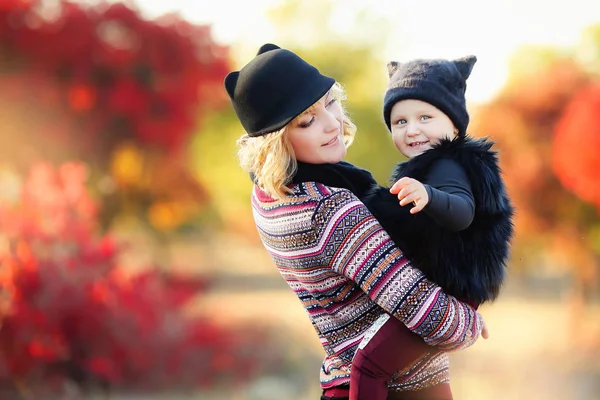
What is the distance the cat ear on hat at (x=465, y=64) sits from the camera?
75.3 inches

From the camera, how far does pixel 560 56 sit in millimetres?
7590

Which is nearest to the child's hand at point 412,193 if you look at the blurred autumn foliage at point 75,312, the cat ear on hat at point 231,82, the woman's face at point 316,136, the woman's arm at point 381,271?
the woman's arm at point 381,271

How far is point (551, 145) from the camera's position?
773 centimetres

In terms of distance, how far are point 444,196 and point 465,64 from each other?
18.8 inches

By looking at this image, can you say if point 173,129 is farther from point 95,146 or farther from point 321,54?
point 321,54

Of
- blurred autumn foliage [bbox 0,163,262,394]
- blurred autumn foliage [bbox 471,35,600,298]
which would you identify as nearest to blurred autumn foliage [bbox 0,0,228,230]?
blurred autumn foliage [bbox 0,163,262,394]

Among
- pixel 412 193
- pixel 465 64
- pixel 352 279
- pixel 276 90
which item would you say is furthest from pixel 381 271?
pixel 465 64

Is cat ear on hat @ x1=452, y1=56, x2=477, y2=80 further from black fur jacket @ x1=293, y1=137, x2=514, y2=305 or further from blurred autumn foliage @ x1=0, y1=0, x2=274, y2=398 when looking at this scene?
blurred autumn foliage @ x1=0, y1=0, x2=274, y2=398

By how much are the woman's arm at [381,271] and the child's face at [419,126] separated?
0.81 feet

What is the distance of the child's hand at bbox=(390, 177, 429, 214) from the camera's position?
1.54 m

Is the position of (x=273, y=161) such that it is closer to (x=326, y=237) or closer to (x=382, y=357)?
(x=326, y=237)

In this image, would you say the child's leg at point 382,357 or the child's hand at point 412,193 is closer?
the child's hand at point 412,193

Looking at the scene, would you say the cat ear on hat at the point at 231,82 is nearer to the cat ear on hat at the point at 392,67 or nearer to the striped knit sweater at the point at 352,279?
the striped knit sweater at the point at 352,279

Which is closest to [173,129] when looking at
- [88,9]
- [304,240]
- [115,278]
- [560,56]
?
[88,9]
